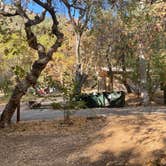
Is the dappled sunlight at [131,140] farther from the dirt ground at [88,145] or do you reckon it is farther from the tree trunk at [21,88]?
the tree trunk at [21,88]

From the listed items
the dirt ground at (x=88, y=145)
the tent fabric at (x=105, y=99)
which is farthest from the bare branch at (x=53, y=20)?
the tent fabric at (x=105, y=99)

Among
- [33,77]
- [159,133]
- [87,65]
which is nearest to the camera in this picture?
[159,133]

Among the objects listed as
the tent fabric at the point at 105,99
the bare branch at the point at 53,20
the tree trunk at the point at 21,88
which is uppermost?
the bare branch at the point at 53,20

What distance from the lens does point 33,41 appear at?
44.6 feet

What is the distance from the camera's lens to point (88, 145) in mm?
9711

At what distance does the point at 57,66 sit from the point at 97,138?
38.1m

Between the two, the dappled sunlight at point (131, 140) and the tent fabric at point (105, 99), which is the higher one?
the tent fabric at point (105, 99)

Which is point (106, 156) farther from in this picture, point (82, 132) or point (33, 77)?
point (33, 77)

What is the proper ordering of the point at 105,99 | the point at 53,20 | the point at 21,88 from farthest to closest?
1. the point at 105,99
2. the point at 53,20
3. the point at 21,88

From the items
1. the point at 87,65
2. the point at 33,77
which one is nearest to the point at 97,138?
the point at 33,77

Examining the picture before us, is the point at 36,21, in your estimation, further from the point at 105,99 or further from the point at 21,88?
the point at 105,99

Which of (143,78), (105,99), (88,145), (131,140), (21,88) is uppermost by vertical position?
(143,78)

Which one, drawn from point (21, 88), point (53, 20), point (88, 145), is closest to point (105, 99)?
point (53, 20)

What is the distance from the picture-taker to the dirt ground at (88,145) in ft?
27.7
